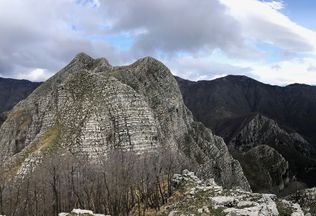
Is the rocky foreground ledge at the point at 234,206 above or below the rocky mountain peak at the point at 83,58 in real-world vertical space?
below

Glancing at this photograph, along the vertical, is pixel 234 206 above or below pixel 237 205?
below

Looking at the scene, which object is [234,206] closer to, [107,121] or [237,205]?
[237,205]

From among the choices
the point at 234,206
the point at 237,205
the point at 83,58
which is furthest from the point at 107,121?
the point at 237,205

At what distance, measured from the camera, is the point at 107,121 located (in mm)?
127375

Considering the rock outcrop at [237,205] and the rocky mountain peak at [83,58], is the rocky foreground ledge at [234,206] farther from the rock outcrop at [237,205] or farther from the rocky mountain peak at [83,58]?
the rocky mountain peak at [83,58]

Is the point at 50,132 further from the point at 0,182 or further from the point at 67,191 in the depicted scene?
the point at 67,191

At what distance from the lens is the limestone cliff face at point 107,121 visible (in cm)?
12019

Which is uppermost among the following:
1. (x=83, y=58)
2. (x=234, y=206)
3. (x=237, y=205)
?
(x=83, y=58)

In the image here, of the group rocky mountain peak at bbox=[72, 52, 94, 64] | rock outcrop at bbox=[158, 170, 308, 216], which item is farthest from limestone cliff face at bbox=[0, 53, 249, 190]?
rock outcrop at bbox=[158, 170, 308, 216]


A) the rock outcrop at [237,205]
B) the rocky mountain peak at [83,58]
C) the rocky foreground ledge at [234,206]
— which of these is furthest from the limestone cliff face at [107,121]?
the rock outcrop at [237,205]

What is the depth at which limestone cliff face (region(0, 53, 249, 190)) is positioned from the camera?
120m

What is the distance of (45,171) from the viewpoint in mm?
103812

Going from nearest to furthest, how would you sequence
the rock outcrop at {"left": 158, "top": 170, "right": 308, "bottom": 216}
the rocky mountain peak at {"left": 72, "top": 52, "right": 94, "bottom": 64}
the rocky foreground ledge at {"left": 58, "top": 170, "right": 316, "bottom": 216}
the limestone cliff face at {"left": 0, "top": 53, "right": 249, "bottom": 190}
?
the rocky foreground ledge at {"left": 58, "top": 170, "right": 316, "bottom": 216} → the rock outcrop at {"left": 158, "top": 170, "right": 308, "bottom": 216} → the limestone cliff face at {"left": 0, "top": 53, "right": 249, "bottom": 190} → the rocky mountain peak at {"left": 72, "top": 52, "right": 94, "bottom": 64}

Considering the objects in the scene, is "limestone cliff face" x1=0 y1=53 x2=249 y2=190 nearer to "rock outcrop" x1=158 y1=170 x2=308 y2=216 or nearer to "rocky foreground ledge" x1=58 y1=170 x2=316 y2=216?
"rocky foreground ledge" x1=58 y1=170 x2=316 y2=216
